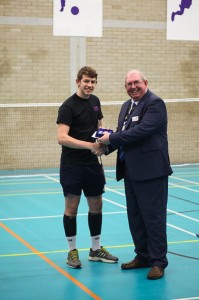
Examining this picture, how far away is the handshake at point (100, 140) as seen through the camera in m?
6.85

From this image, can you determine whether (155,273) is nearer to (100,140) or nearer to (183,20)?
(100,140)

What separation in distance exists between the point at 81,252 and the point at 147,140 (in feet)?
6.62

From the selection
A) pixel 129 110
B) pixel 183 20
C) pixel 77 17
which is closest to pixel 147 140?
pixel 129 110

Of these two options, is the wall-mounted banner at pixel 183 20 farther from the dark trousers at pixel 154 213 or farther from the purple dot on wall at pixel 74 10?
the dark trousers at pixel 154 213

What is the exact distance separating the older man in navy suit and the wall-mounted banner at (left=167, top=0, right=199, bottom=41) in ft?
31.4

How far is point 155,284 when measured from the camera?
6.55 metres

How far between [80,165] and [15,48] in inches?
368

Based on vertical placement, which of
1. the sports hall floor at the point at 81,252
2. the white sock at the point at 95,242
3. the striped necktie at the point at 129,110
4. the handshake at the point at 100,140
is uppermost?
the striped necktie at the point at 129,110

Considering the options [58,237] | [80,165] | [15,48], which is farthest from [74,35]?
[80,165]

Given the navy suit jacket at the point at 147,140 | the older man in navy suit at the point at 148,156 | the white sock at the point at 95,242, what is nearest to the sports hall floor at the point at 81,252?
the white sock at the point at 95,242

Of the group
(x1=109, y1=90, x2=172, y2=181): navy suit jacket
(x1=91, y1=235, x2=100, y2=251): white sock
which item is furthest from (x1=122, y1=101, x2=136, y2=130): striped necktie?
(x1=91, y1=235, x2=100, y2=251): white sock

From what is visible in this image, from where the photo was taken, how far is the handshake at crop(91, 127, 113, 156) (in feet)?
22.5

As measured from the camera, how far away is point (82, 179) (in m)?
7.19

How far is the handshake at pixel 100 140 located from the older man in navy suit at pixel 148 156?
0.04 feet
